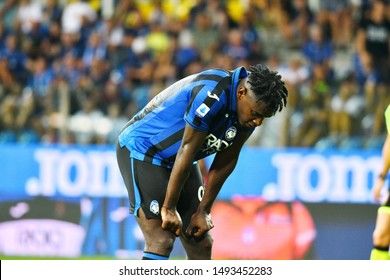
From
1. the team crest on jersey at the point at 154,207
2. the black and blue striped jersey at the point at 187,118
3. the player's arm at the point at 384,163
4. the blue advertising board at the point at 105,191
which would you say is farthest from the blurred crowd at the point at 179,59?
the team crest on jersey at the point at 154,207

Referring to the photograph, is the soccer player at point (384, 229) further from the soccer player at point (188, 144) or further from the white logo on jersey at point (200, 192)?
the white logo on jersey at point (200, 192)

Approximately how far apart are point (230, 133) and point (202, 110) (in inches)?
18.5

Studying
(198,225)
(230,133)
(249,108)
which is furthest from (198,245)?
(249,108)

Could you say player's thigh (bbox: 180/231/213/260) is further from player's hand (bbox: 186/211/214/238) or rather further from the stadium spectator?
the stadium spectator

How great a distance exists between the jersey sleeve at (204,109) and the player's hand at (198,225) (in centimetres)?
86

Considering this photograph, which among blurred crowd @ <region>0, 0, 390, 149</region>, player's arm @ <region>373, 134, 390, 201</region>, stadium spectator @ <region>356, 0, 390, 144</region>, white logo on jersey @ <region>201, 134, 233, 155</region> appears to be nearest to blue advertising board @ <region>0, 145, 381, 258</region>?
blurred crowd @ <region>0, 0, 390, 149</region>

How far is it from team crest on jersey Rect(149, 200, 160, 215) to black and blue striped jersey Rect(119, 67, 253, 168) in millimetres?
307

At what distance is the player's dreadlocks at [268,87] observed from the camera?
19.5 feet

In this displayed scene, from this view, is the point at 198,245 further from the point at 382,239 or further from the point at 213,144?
the point at 382,239

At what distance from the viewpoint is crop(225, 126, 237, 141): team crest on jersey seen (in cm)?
629

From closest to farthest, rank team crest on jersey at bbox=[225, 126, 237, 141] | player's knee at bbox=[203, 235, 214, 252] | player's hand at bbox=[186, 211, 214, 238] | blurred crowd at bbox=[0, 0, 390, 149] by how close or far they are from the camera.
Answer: team crest on jersey at bbox=[225, 126, 237, 141], player's hand at bbox=[186, 211, 214, 238], player's knee at bbox=[203, 235, 214, 252], blurred crowd at bbox=[0, 0, 390, 149]

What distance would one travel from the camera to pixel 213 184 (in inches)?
259

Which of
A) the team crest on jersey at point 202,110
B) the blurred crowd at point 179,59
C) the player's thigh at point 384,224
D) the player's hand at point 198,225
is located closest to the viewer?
the team crest on jersey at point 202,110
